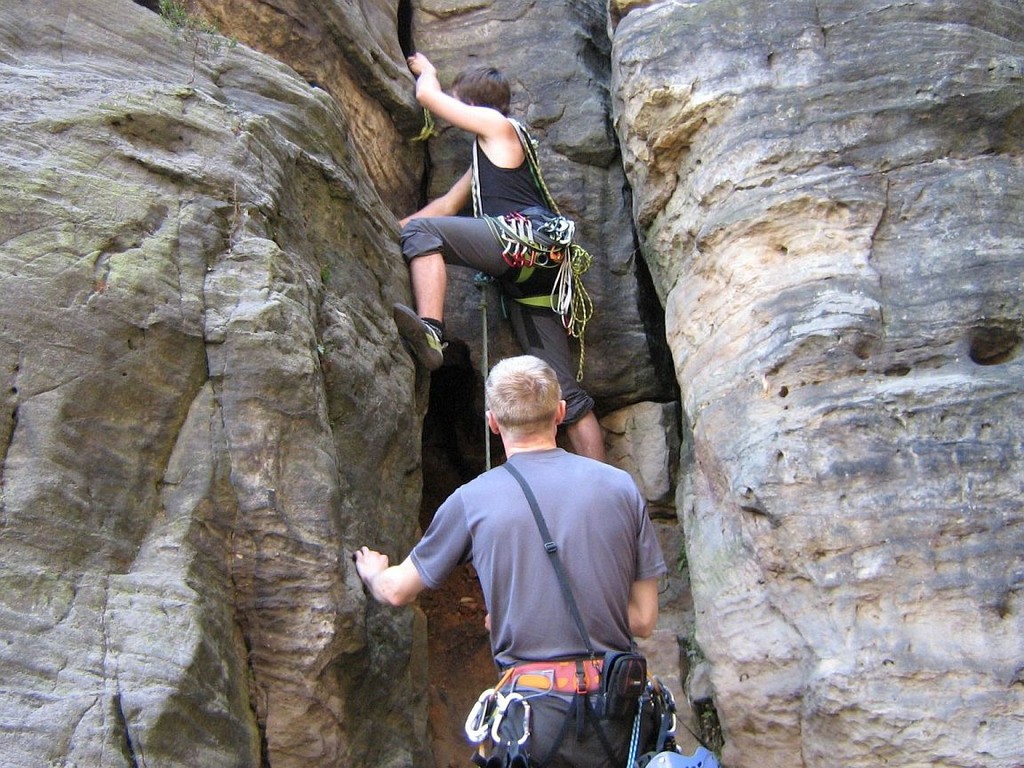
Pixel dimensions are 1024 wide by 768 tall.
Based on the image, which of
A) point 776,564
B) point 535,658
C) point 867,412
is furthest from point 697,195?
point 535,658

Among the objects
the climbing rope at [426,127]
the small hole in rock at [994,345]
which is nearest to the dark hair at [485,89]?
the climbing rope at [426,127]

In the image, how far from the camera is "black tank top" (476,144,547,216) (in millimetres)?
6727

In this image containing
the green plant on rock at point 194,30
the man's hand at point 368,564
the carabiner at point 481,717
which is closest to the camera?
the carabiner at point 481,717

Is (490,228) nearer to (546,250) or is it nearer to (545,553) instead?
(546,250)

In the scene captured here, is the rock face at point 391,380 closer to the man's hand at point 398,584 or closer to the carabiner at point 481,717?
the man's hand at point 398,584

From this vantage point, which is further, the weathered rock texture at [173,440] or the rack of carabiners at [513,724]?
the weathered rock texture at [173,440]

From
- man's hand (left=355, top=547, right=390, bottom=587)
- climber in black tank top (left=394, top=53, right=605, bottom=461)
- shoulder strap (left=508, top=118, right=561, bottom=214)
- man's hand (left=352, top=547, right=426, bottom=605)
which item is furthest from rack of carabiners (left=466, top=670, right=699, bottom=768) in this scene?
shoulder strap (left=508, top=118, right=561, bottom=214)

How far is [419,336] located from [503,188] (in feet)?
4.37

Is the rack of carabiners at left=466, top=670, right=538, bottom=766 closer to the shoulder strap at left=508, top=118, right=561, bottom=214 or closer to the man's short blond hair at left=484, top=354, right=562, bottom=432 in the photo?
the man's short blond hair at left=484, top=354, right=562, bottom=432

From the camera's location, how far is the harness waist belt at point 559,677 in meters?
3.60

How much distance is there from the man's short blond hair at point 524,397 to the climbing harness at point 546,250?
2468 millimetres

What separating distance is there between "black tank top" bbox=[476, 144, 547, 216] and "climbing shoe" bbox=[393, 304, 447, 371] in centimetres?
107

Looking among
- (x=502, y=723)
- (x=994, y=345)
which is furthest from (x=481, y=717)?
(x=994, y=345)

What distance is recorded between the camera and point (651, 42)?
6.53 meters
